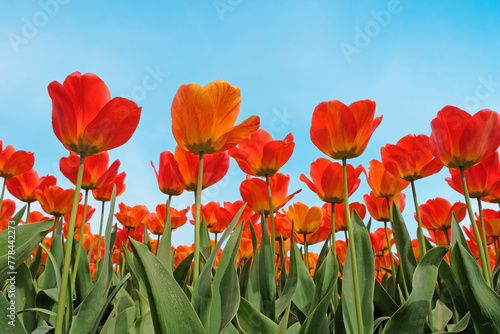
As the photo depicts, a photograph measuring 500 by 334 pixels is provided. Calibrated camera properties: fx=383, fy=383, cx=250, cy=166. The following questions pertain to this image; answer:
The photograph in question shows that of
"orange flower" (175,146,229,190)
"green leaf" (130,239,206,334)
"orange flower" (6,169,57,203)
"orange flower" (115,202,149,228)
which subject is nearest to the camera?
"green leaf" (130,239,206,334)

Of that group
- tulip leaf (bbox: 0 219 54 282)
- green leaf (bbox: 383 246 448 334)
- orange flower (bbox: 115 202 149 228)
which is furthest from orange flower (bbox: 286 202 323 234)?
tulip leaf (bbox: 0 219 54 282)

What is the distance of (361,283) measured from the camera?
122 cm

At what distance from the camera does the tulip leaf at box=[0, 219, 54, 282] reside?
963 mm

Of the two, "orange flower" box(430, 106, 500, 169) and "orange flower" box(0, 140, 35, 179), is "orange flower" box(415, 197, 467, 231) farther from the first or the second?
"orange flower" box(0, 140, 35, 179)

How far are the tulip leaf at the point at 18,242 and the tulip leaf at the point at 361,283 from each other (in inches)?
32.5

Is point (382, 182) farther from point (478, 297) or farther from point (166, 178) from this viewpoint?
point (166, 178)

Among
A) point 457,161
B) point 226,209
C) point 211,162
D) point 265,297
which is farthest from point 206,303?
point 226,209

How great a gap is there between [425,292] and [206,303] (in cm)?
64

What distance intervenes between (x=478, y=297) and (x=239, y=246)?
0.72 m

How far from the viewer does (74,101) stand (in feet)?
3.54

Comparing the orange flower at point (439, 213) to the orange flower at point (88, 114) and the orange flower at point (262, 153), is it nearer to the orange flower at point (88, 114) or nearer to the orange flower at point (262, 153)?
the orange flower at point (262, 153)

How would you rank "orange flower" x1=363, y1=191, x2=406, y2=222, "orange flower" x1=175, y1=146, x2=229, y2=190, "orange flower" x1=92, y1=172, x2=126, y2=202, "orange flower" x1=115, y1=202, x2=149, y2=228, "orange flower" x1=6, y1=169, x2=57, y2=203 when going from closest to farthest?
"orange flower" x1=175, y1=146, x2=229, y2=190 < "orange flower" x1=92, y1=172, x2=126, y2=202 < "orange flower" x1=363, y1=191, x2=406, y2=222 < "orange flower" x1=6, y1=169, x2=57, y2=203 < "orange flower" x1=115, y1=202, x2=149, y2=228

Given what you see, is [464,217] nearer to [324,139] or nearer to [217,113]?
[324,139]

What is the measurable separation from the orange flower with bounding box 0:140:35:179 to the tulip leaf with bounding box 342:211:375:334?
2024mm
